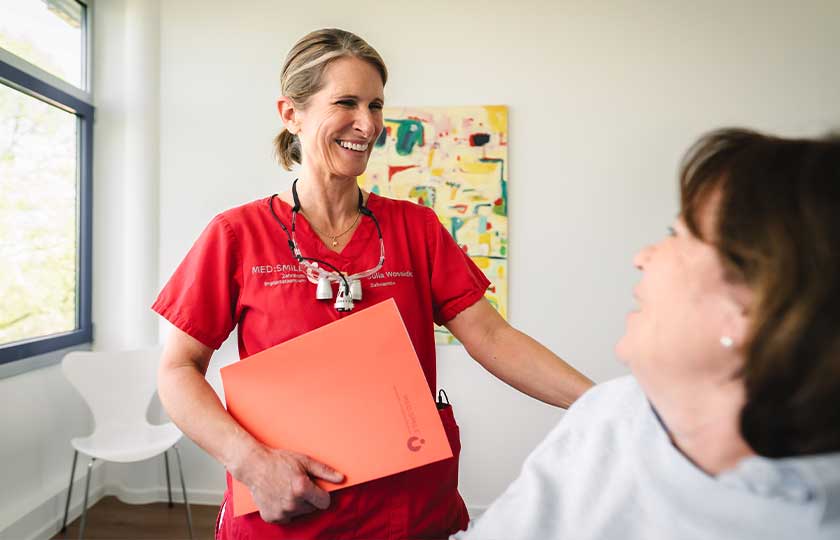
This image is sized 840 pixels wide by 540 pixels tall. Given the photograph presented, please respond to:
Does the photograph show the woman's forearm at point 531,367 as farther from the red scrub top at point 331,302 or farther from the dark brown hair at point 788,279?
the dark brown hair at point 788,279

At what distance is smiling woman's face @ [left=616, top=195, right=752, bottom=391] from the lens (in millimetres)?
625

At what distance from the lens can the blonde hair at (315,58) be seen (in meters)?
1.25

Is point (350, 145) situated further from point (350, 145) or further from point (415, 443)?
point (415, 443)

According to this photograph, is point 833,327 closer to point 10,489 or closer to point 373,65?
point 373,65

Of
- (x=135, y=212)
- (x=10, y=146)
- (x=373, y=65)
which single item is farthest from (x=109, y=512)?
(x=373, y=65)

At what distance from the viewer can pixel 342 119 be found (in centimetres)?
128

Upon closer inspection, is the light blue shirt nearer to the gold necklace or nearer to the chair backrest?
the gold necklace

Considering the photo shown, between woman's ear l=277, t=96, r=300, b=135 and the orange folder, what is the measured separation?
Result: 1.89 feet

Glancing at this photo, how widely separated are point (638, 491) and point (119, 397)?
2840mm

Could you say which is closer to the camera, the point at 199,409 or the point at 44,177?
the point at 199,409

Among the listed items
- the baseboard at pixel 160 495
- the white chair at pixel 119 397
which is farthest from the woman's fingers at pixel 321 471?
the baseboard at pixel 160 495

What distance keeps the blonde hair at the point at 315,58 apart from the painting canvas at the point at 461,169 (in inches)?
72.0

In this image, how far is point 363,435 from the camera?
1030mm

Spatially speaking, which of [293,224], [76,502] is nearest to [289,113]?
[293,224]
